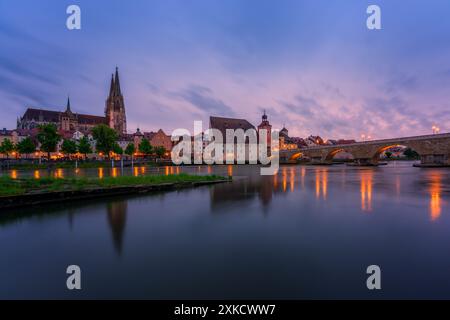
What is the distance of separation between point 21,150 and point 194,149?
62.3 m

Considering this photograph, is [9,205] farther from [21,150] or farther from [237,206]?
[21,150]

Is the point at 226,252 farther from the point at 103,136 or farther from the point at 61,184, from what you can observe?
the point at 103,136

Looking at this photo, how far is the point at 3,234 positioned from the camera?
344 inches

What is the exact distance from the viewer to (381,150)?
62.5m

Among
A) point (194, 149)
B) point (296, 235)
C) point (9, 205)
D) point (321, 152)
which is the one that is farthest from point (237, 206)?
point (194, 149)

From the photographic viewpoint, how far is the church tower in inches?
5305

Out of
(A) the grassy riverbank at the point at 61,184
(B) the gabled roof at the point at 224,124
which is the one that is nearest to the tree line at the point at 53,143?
(B) the gabled roof at the point at 224,124

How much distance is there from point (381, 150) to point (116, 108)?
5200 inches

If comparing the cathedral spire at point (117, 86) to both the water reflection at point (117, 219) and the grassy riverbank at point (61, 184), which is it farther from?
the water reflection at point (117, 219)

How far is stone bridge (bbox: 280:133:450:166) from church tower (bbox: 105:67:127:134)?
314 feet

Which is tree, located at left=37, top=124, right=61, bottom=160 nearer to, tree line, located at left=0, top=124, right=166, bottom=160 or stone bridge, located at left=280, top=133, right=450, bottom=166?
tree line, located at left=0, top=124, right=166, bottom=160

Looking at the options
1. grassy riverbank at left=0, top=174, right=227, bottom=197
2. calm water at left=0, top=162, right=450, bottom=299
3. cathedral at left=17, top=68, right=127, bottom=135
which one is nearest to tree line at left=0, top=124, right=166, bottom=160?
cathedral at left=17, top=68, right=127, bottom=135

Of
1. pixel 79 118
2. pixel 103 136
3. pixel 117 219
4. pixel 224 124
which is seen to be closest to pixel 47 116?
pixel 79 118

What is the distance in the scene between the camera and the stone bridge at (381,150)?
154ft
